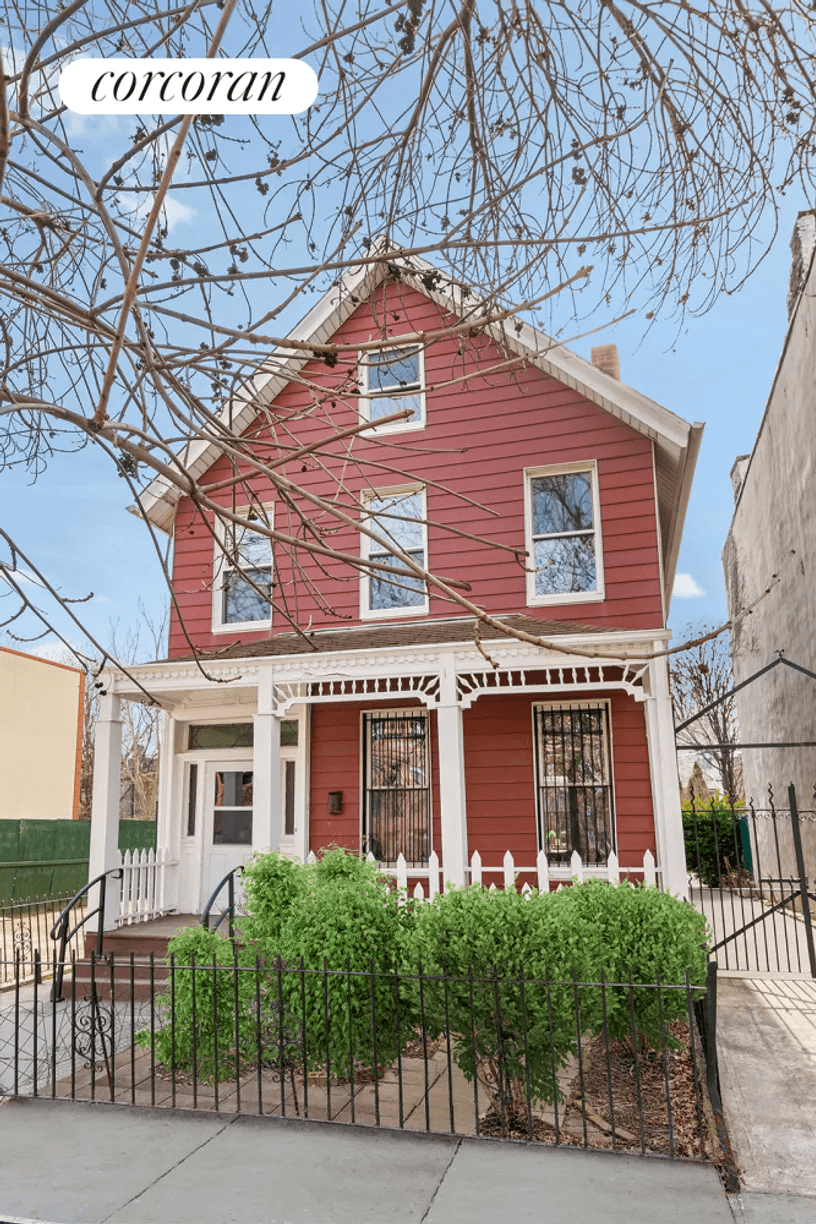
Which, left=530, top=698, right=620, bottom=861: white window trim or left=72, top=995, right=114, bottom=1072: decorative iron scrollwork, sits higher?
left=530, top=698, right=620, bottom=861: white window trim

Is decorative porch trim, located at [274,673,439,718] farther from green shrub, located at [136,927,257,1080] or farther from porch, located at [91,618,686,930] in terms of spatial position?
green shrub, located at [136,927,257,1080]

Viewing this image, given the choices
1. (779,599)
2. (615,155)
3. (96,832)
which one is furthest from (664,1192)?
(779,599)

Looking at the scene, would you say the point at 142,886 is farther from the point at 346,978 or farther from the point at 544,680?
the point at 346,978

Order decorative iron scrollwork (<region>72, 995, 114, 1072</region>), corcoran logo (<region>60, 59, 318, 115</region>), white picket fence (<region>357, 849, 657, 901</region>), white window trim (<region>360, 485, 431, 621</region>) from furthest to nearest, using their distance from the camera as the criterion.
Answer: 1. white window trim (<region>360, 485, 431, 621</region>)
2. white picket fence (<region>357, 849, 657, 901</region>)
3. decorative iron scrollwork (<region>72, 995, 114, 1072</region>)
4. corcoran logo (<region>60, 59, 318, 115</region>)

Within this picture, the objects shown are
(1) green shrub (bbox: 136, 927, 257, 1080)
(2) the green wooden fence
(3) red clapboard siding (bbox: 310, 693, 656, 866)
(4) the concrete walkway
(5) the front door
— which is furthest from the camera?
(2) the green wooden fence

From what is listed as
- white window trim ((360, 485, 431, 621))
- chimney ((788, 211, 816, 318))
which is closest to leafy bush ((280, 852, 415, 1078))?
white window trim ((360, 485, 431, 621))

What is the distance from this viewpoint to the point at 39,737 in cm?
2486

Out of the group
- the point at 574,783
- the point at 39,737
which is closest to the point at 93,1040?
the point at 574,783

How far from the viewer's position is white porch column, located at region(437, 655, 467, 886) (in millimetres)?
10422

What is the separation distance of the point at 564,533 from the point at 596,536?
44cm

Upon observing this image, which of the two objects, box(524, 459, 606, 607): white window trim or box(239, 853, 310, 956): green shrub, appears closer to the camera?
box(239, 853, 310, 956): green shrub

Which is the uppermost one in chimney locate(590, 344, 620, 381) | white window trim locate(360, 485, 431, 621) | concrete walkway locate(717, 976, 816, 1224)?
chimney locate(590, 344, 620, 381)

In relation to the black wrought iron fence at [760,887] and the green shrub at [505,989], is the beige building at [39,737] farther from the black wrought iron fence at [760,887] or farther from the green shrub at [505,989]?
the green shrub at [505,989]

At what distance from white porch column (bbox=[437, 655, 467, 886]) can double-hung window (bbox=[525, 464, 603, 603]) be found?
2265 mm
